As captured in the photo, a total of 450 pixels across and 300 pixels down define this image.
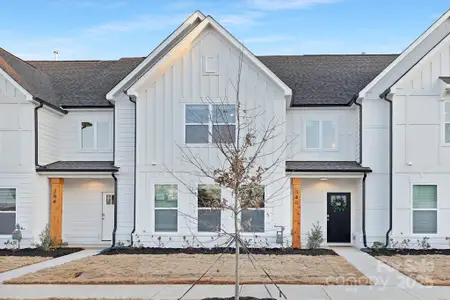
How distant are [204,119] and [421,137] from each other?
7490 millimetres

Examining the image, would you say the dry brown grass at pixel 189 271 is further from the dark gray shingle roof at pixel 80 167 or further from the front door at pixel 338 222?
the front door at pixel 338 222

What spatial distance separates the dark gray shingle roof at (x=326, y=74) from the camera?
19203 millimetres

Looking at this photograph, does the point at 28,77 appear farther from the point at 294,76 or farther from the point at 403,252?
the point at 403,252

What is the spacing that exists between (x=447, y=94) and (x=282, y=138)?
5.80 meters

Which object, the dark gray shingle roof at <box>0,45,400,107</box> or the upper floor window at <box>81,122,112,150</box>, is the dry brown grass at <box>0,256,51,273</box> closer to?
the upper floor window at <box>81,122,112,150</box>

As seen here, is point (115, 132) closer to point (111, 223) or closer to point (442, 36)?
point (111, 223)

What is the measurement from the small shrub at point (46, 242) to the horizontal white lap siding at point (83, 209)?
4.27ft

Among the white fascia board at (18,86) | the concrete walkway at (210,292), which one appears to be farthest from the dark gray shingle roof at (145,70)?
the concrete walkway at (210,292)

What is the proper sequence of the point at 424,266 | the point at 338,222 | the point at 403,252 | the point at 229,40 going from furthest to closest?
the point at 338,222
the point at 229,40
the point at 403,252
the point at 424,266

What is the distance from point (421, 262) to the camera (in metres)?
14.0

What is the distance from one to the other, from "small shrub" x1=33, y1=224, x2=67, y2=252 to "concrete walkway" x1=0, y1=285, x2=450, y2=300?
6.41 meters

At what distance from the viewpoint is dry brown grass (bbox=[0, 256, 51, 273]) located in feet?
44.4

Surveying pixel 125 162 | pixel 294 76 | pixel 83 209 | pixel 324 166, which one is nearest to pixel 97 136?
pixel 125 162

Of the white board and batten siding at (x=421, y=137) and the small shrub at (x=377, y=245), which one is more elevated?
the white board and batten siding at (x=421, y=137)
